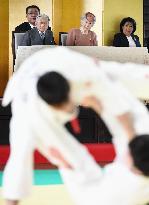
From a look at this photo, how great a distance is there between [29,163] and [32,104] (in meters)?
0.42

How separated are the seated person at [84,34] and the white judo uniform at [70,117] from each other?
380 centimetres

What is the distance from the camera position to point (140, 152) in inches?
92.8

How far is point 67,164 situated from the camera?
2646 millimetres

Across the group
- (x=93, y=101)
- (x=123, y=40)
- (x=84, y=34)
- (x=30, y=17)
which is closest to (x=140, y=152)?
(x=93, y=101)

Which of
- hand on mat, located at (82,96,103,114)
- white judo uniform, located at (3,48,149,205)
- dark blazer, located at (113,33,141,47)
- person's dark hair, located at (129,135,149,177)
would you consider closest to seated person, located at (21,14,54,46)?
dark blazer, located at (113,33,141,47)

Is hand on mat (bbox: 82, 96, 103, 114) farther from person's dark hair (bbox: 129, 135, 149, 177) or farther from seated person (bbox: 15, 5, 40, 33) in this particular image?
seated person (bbox: 15, 5, 40, 33)

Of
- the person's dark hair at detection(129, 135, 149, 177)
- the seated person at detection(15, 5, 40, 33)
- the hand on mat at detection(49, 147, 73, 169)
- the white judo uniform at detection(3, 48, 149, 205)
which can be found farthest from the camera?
the seated person at detection(15, 5, 40, 33)

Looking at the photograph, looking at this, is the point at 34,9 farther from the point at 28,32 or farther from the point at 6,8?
the point at 6,8

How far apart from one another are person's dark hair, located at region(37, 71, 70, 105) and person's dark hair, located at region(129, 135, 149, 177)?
1.23 feet

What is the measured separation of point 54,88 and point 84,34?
13.8 ft

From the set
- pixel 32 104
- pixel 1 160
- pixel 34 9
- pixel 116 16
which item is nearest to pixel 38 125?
pixel 32 104

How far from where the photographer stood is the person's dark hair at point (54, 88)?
2373 millimetres

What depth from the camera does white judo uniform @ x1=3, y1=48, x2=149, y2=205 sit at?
8.23ft

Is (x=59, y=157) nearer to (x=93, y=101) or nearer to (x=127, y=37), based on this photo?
(x=93, y=101)
